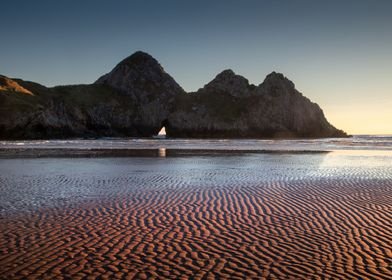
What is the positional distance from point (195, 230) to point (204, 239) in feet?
3.21

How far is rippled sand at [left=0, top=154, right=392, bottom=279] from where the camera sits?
7.62 metres

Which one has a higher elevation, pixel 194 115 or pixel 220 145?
pixel 194 115

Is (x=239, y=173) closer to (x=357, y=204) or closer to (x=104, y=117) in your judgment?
(x=357, y=204)

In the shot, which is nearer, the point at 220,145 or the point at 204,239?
the point at 204,239

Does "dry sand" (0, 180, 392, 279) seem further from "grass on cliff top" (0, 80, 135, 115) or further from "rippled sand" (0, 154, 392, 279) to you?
"grass on cliff top" (0, 80, 135, 115)

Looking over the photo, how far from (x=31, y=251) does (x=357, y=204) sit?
12.4 metres

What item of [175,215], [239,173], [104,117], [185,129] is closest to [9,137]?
[104,117]

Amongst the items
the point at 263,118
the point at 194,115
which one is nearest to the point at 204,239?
the point at 263,118

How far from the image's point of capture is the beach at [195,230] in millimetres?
7605

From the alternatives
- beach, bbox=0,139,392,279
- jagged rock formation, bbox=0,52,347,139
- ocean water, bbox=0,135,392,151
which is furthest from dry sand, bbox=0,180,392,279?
jagged rock formation, bbox=0,52,347,139

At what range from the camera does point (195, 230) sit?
10.7m

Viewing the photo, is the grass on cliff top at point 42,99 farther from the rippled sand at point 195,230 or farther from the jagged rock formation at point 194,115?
the rippled sand at point 195,230

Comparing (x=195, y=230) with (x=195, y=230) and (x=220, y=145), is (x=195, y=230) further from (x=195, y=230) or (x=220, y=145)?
(x=220, y=145)

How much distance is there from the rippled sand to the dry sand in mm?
28
